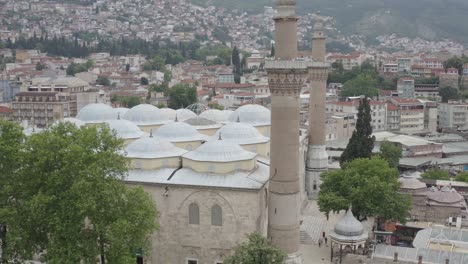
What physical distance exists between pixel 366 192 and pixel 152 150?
9.11 meters

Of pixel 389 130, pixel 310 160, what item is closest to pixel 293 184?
pixel 310 160

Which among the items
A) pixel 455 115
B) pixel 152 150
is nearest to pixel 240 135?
pixel 152 150

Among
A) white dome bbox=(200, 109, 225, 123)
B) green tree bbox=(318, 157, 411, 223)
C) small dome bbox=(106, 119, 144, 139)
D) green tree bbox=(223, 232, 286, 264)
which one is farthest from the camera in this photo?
white dome bbox=(200, 109, 225, 123)

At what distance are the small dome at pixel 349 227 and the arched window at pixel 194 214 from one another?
5.87 metres

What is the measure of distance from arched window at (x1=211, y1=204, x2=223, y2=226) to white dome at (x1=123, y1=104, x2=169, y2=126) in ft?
32.5

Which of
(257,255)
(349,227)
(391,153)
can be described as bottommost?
(349,227)

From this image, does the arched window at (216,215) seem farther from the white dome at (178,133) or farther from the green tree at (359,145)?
the green tree at (359,145)

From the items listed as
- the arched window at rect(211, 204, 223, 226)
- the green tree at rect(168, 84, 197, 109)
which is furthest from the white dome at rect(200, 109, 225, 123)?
the green tree at rect(168, 84, 197, 109)

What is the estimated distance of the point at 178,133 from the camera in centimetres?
2434

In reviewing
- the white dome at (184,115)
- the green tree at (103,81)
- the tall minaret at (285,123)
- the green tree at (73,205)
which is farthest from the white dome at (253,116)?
the green tree at (103,81)

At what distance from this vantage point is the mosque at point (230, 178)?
17938mm

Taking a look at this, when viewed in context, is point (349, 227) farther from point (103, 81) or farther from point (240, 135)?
point (103, 81)

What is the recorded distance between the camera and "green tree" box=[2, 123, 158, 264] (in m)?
15.2

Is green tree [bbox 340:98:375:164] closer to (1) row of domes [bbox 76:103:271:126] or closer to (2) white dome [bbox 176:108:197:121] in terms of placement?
(1) row of domes [bbox 76:103:271:126]
